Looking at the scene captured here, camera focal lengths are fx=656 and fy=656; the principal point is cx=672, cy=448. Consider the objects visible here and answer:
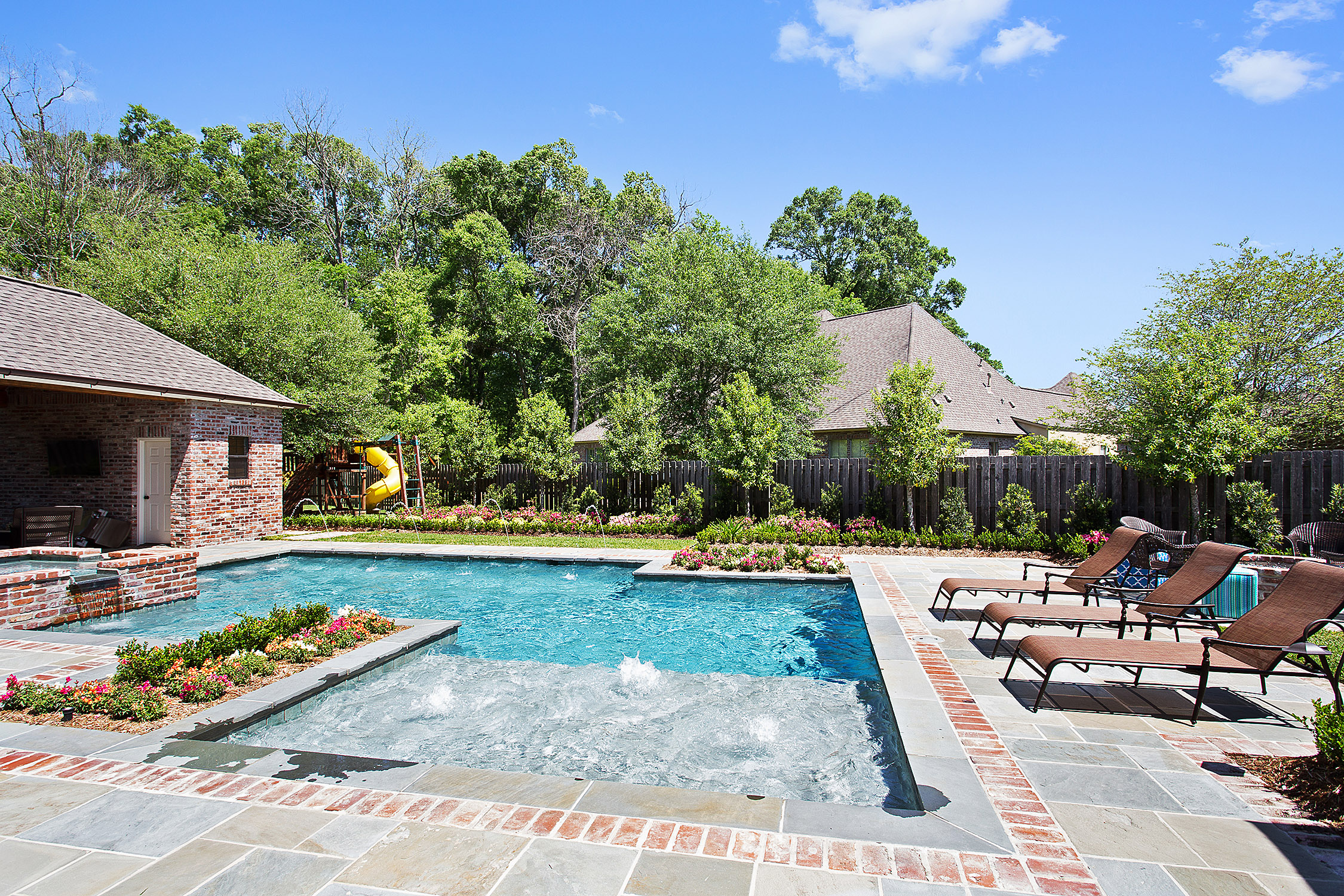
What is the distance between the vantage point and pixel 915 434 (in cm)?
1303

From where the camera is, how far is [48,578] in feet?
25.2

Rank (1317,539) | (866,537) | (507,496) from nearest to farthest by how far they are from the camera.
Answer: (1317,539)
(866,537)
(507,496)

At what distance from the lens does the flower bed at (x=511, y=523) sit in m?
16.2

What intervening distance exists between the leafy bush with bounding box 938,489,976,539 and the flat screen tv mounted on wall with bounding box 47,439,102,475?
17.6 m

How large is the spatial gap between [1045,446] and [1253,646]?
59.0 ft

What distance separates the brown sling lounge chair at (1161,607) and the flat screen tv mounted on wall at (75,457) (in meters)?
17.0

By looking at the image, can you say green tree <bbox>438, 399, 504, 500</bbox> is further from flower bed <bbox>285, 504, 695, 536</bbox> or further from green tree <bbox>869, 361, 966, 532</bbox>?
green tree <bbox>869, 361, 966, 532</bbox>

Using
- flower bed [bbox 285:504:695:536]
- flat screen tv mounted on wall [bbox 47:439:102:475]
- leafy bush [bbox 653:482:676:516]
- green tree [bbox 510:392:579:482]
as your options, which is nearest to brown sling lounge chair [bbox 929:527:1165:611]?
flower bed [bbox 285:504:695:536]

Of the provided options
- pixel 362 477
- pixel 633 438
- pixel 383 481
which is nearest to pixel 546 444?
pixel 633 438

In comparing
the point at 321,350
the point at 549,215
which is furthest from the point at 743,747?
the point at 549,215

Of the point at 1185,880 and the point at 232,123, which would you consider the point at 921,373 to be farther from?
the point at 232,123

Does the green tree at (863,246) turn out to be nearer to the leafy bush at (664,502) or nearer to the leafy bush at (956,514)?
the leafy bush at (664,502)

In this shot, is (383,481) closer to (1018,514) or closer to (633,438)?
(633,438)

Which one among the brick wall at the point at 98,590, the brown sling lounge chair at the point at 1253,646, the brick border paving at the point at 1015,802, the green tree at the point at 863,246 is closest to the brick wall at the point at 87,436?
the brick wall at the point at 98,590
